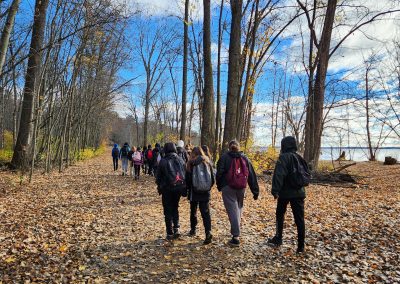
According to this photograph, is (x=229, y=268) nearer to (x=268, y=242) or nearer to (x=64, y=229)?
(x=268, y=242)

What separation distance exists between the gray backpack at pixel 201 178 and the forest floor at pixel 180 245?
1.05m

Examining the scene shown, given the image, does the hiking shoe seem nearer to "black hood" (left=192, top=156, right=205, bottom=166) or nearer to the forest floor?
the forest floor

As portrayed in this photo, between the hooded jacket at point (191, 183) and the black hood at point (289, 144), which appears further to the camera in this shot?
the hooded jacket at point (191, 183)

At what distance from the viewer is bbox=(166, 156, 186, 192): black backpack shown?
5.84 metres

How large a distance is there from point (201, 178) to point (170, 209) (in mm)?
904

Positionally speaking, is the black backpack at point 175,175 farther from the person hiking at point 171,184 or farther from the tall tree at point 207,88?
the tall tree at point 207,88

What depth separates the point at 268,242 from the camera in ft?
19.2

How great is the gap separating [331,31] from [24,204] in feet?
44.9

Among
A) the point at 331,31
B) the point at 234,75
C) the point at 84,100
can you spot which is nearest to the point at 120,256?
the point at 234,75

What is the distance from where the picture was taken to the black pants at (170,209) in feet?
19.6

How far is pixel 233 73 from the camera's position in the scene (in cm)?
1125

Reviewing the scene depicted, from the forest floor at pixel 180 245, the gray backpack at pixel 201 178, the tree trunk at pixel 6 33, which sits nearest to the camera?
the forest floor at pixel 180 245

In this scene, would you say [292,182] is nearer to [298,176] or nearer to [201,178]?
[298,176]

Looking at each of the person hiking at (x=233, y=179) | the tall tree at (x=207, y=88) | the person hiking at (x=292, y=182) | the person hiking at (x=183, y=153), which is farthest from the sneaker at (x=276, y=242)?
the tall tree at (x=207, y=88)
